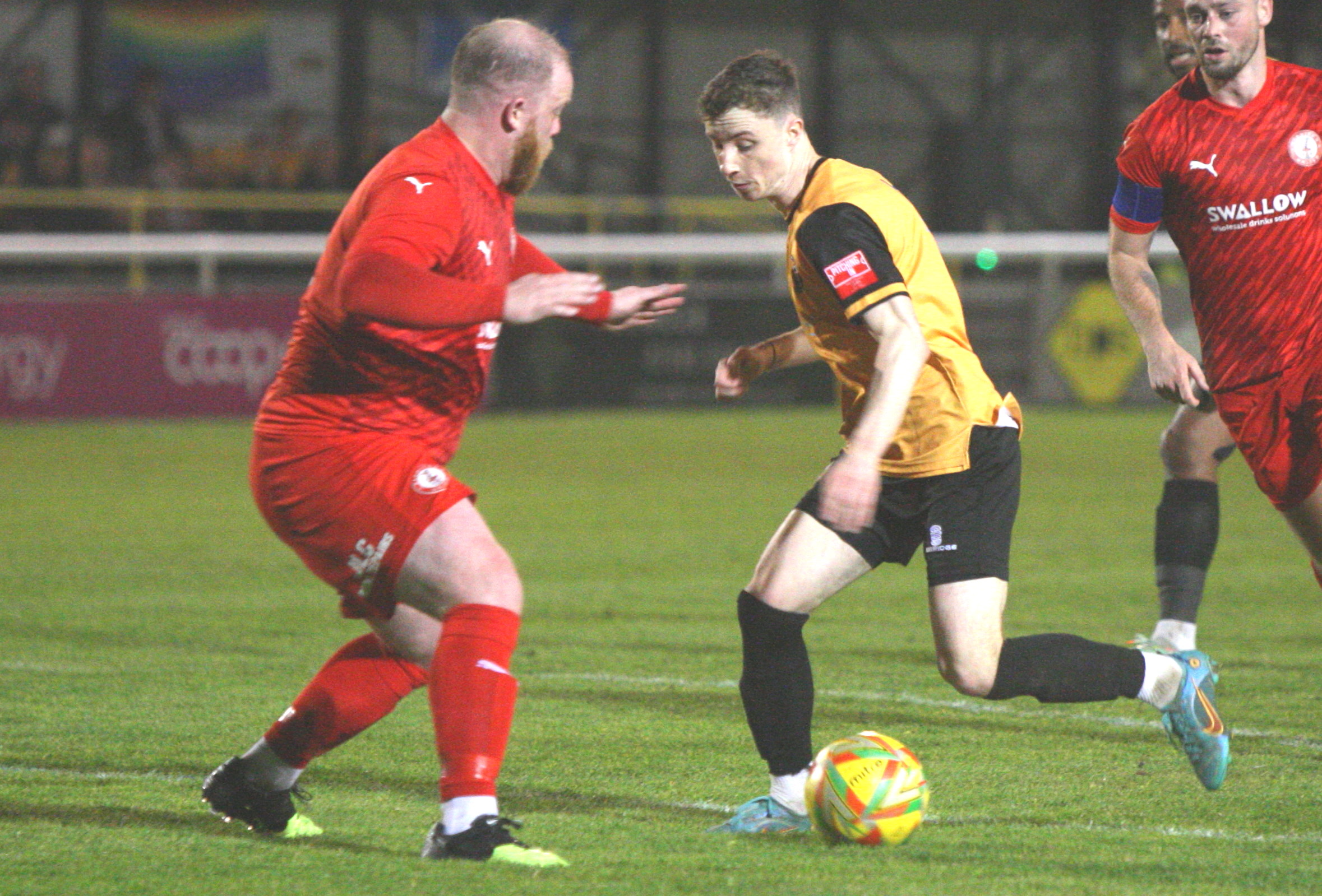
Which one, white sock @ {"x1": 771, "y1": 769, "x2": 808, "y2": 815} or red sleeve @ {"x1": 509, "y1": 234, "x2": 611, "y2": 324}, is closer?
white sock @ {"x1": 771, "y1": 769, "x2": 808, "y2": 815}

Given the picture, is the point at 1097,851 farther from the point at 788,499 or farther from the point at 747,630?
the point at 788,499

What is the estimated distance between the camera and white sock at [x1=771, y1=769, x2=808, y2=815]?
454 cm

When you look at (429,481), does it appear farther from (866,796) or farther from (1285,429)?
(1285,429)

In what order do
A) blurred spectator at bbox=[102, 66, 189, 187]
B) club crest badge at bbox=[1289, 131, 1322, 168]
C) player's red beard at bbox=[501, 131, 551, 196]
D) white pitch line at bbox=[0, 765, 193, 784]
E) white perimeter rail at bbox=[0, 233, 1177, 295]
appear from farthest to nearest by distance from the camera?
blurred spectator at bbox=[102, 66, 189, 187] → white perimeter rail at bbox=[0, 233, 1177, 295] → club crest badge at bbox=[1289, 131, 1322, 168] → white pitch line at bbox=[0, 765, 193, 784] → player's red beard at bbox=[501, 131, 551, 196]

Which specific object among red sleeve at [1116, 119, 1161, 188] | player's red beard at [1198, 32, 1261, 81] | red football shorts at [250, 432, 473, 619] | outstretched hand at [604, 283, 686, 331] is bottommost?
red football shorts at [250, 432, 473, 619]

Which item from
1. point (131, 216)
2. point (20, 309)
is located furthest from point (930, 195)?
point (20, 309)

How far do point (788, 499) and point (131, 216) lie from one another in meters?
10.9

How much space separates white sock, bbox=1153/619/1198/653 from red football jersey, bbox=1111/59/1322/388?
1330mm

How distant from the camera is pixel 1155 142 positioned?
17.2 ft

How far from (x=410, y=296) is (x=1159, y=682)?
7.46ft

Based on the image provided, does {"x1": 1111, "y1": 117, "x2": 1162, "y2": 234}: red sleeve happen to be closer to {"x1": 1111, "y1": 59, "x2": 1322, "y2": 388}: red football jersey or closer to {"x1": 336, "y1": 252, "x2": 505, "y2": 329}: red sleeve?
{"x1": 1111, "y1": 59, "x2": 1322, "y2": 388}: red football jersey

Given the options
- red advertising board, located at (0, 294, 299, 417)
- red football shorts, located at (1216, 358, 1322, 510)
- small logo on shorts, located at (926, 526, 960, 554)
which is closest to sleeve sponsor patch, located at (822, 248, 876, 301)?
small logo on shorts, located at (926, 526, 960, 554)

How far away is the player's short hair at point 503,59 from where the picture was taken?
4109 mm

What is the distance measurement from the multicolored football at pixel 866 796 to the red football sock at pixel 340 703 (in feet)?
3.23
